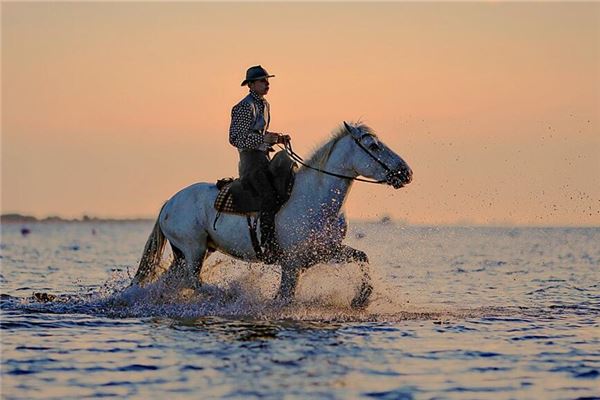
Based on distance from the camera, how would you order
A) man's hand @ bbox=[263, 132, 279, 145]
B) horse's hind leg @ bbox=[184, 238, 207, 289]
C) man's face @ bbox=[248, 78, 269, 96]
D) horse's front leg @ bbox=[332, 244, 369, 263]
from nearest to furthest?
1. horse's front leg @ bbox=[332, 244, 369, 263]
2. man's hand @ bbox=[263, 132, 279, 145]
3. man's face @ bbox=[248, 78, 269, 96]
4. horse's hind leg @ bbox=[184, 238, 207, 289]

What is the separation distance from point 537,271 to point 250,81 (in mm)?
15115

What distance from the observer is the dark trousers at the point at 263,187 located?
46.9 ft

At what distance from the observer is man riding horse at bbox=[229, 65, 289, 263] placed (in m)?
14.3

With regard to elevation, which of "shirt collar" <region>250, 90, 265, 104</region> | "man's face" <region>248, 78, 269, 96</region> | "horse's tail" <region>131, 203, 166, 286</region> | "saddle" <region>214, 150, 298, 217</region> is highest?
"man's face" <region>248, 78, 269, 96</region>

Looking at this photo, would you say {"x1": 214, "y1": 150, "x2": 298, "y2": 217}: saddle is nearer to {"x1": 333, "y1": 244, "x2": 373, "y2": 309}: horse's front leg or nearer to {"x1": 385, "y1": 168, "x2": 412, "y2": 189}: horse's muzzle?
{"x1": 333, "y1": 244, "x2": 373, "y2": 309}: horse's front leg

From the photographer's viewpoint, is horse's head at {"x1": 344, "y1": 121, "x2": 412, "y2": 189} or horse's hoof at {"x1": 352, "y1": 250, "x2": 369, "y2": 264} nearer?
horse's head at {"x1": 344, "y1": 121, "x2": 412, "y2": 189}

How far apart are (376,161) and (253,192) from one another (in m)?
1.74

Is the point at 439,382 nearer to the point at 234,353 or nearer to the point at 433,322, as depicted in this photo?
the point at 234,353

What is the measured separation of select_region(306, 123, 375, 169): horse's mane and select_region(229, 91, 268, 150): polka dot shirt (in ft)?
2.35

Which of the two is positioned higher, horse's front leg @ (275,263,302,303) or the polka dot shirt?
the polka dot shirt

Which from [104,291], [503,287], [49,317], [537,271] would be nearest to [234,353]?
[49,317]

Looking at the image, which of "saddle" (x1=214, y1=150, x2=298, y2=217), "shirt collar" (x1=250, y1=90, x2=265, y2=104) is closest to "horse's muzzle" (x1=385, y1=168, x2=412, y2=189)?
"saddle" (x1=214, y1=150, x2=298, y2=217)

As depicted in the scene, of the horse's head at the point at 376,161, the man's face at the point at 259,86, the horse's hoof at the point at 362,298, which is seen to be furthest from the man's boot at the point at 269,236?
the man's face at the point at 259,86

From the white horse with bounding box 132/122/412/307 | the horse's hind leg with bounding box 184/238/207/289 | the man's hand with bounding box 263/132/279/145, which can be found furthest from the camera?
the horse's hind leg with bounding box 184/238/207/289
